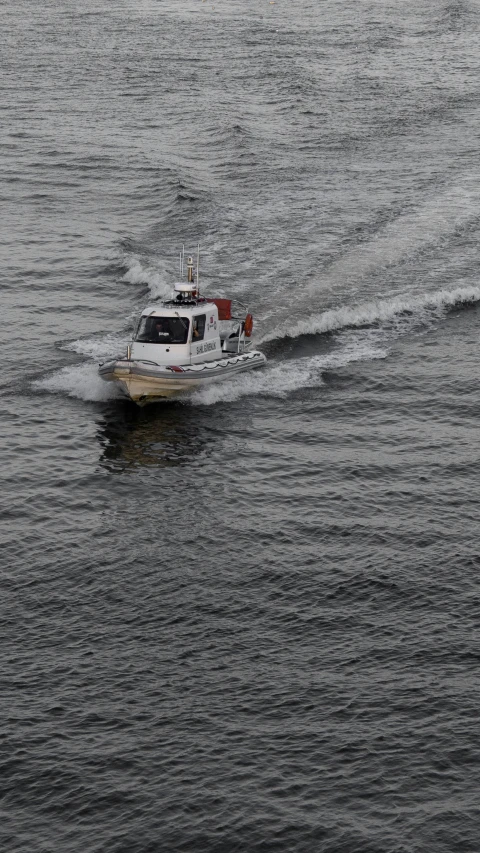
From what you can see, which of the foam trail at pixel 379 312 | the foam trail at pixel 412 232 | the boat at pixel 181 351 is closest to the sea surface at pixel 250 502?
the foam trail at pixel 379 312

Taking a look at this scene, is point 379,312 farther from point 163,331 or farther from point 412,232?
point 163,331

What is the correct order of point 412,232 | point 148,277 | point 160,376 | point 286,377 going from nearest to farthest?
point 160,376, point 286,377, point 148,277, point 412,232

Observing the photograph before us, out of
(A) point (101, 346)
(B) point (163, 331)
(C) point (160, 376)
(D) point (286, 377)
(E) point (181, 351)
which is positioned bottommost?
(D) point (286, 377)

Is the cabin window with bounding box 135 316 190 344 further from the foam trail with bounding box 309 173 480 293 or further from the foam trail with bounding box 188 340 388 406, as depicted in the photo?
the foam trail with bounding box 309 173 480 293

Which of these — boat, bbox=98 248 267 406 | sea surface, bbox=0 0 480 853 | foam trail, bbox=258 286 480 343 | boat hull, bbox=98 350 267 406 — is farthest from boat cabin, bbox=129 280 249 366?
foam trail, bbox=258 286 480 343

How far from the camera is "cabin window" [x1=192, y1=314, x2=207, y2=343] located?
4880 centimetres

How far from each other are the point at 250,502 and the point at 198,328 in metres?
11.5

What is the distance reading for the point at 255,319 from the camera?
54.8 meters

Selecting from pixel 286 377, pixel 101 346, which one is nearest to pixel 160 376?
pixel 286 377

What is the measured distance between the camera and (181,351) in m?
48.6

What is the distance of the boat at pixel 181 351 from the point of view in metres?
46.6

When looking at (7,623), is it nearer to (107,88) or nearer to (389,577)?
(389,577)

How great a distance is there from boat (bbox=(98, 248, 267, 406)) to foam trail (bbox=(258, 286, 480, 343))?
2861 mm

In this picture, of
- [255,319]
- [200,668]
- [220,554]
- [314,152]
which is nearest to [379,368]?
[255,319]
